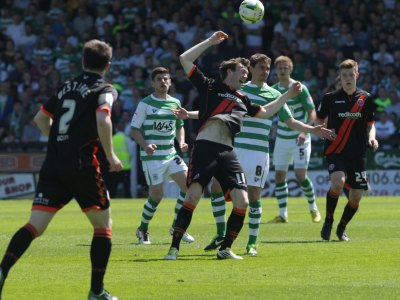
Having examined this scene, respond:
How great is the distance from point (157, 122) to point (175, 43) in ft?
51.1

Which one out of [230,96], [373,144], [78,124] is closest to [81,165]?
[78,124]

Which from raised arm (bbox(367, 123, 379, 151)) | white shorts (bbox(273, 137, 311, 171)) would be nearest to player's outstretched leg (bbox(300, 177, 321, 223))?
white shorts (bbox(273, 137, 311, 171))

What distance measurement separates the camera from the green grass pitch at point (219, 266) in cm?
1011

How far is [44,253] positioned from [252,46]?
1790 cm

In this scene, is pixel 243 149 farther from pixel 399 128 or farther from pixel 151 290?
pixel 399 128

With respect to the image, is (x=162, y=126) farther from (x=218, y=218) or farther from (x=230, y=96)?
(x=230, y=96)

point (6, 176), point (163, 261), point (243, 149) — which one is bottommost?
point (6, 176)

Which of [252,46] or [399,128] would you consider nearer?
[399,128]

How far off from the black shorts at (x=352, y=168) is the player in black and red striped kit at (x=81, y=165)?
6.17 meters

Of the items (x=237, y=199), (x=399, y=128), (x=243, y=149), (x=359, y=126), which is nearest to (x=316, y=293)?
(x=237, y=199)

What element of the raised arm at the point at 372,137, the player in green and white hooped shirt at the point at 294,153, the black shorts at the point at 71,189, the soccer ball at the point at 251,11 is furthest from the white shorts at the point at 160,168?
the black shorts at the point at 71,189

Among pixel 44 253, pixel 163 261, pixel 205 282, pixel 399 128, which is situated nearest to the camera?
pixel 205 282

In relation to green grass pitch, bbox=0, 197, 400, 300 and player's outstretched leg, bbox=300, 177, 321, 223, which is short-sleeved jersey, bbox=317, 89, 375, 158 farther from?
player's outstretched leg, bbox=300, 177, 321, 223

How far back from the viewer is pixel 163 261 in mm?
12727
